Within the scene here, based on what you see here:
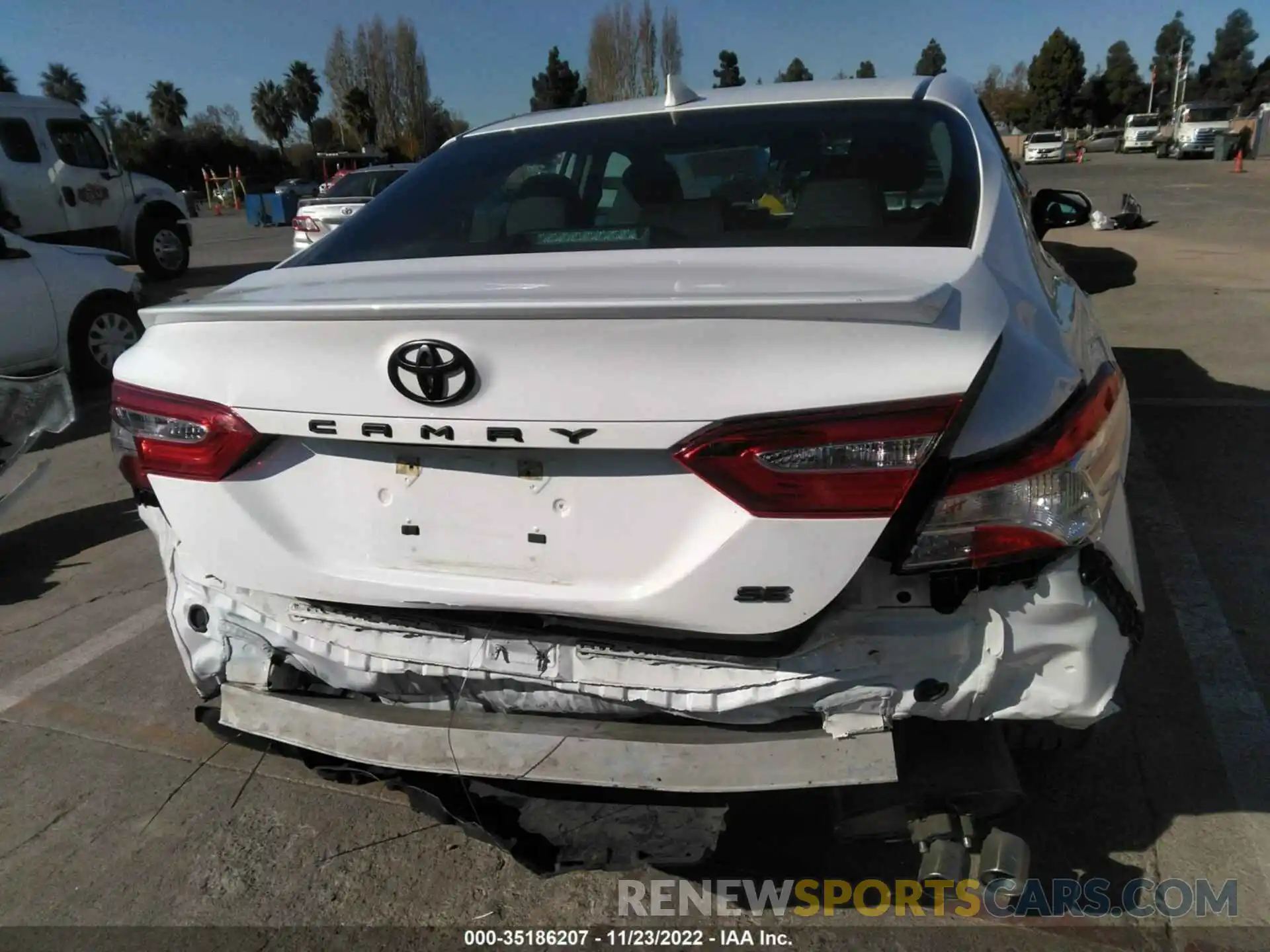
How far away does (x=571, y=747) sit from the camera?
1.87 m

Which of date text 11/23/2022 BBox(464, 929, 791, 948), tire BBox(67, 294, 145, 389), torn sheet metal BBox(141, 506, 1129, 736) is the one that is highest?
torn sheet metal BBox(141, 506, 1129, 736)

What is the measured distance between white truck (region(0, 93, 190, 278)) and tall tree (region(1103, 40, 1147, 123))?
8836 centimetres

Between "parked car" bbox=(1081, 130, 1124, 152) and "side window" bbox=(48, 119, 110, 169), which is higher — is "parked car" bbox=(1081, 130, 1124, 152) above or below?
below

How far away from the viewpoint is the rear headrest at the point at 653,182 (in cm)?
264

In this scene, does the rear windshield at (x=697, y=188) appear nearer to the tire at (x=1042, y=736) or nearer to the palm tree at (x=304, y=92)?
the tire at (x=1042, y=736)

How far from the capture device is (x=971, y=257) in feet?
6.59

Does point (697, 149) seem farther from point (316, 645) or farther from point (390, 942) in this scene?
point (390, 942)

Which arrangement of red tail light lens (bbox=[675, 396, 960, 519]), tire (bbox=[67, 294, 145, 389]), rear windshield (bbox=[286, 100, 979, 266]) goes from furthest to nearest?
tire (bbox=[67, 294, 145, 389])
rear windshield (bbox=[286, 100, 979, 266])
red tail light lens (bbox=[675, 396, 960, 519])

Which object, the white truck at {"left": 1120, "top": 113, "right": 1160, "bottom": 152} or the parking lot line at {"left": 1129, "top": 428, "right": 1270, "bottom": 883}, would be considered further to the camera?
the white truck at {"left": 1120, "top": 113, "right": 1160, "bottom": 152}

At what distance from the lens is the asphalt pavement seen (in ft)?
7.30

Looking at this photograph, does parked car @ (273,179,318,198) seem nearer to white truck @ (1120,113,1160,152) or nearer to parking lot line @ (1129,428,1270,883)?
parking lot line @ (1129,428,1270,883)

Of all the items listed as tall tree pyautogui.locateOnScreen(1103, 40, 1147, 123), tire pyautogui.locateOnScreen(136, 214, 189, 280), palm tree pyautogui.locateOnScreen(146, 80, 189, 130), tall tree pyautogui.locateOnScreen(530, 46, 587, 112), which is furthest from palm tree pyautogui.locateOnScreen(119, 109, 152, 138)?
tall tree pyautogui.locateOnScreen(1103, 40, 1147, 123)

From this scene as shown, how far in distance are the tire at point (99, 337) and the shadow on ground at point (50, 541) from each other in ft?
9.53

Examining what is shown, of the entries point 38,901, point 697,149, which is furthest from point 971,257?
point 38,901
